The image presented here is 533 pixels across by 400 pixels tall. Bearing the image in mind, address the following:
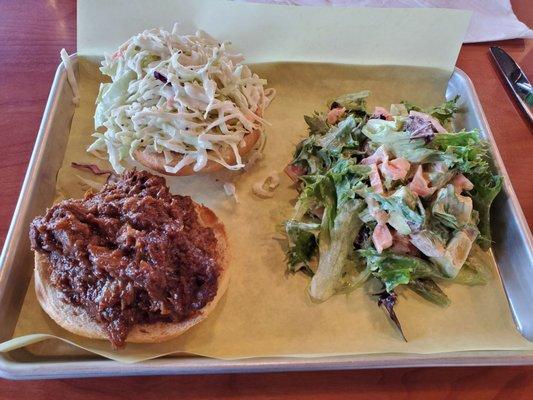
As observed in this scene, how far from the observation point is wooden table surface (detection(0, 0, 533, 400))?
5.34ft

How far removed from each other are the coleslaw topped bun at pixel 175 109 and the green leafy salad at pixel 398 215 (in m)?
0.43

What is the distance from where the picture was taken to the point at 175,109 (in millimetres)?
2086

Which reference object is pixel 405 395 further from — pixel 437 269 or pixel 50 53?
pixel 50 53

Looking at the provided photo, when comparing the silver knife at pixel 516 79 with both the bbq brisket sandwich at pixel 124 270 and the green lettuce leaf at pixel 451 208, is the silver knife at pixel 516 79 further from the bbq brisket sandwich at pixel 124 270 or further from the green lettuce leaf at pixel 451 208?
the bbq brisket sandwich at pixel 124 270

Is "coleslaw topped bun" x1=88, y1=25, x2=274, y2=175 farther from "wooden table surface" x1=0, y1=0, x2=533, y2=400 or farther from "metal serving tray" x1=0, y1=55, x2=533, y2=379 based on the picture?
"wooden table surface" x1=0, y1=0, x2=533, y2=400

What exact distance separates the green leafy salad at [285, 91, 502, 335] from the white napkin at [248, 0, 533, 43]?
1.22 meters

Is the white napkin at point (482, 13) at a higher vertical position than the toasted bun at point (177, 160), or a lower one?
higher

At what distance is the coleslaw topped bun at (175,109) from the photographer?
205cm

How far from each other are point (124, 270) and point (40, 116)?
4.24 feet

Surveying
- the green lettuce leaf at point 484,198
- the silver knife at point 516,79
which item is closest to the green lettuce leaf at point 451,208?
the green lettuce leaf at point 484,198

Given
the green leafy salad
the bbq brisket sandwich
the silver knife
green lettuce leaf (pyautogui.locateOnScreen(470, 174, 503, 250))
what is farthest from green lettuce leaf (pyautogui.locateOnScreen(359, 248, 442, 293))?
the silver knife

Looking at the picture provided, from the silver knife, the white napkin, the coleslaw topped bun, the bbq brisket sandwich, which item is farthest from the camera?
the white napkin

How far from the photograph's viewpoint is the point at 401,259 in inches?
72.7

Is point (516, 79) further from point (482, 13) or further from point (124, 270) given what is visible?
point (124, 270)
